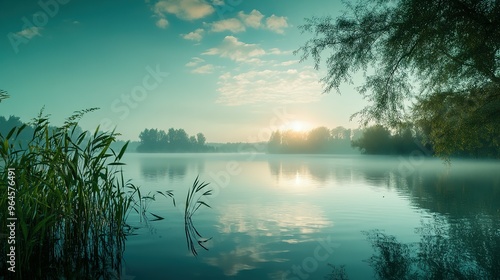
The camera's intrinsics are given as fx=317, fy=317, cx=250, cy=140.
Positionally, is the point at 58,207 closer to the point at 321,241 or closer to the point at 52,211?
the point at 52,211

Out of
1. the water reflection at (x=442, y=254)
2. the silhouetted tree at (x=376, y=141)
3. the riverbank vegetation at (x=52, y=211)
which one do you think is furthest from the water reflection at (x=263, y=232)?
the silhouetted tree at (x=376, y=141)

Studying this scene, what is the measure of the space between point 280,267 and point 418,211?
1021 centimetres

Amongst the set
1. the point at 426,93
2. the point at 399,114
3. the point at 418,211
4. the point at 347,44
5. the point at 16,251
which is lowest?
the point at 418,211

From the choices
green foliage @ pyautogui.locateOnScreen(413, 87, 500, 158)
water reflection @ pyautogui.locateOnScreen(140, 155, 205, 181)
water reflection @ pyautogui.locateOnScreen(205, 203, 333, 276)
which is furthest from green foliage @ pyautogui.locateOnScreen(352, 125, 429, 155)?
water reflection @ pyautogui.locateOnScreen(205, 203, 333, 276)

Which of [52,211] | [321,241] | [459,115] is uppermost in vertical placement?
[459,115]

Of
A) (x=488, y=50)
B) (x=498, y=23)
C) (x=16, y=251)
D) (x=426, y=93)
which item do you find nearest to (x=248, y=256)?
(x=16, y=251)

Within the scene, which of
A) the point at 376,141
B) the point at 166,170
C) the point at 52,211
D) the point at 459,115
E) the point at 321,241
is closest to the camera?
the point at 52,211

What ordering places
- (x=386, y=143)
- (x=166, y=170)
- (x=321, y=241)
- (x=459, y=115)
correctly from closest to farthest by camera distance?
(x=321, y=241) → (x=459, y=115) → (x=166, y=170) → (x=386, y=143)

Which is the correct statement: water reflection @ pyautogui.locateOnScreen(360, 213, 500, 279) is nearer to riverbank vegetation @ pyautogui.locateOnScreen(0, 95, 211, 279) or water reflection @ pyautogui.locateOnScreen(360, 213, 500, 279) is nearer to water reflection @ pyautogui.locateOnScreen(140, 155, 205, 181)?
riverbank vegetation @ pyautogui.locateOnScreen(0, 95, 211, 279)

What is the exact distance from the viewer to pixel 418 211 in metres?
14.7

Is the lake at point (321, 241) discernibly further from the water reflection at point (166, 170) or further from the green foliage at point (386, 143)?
the green foliage at point (386, 143)

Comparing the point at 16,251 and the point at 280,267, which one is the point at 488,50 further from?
the point at 16,251

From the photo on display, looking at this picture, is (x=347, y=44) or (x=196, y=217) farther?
(x=196, y=217)

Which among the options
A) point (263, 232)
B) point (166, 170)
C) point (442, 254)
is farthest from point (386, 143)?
point (442, 254)
